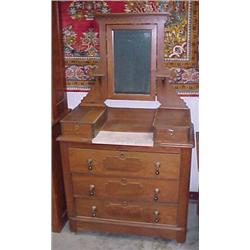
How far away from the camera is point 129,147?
2.04m

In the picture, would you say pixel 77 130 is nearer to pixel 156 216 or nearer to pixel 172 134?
pixel 172 134

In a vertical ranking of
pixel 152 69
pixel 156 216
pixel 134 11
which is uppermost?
pixel 134 11

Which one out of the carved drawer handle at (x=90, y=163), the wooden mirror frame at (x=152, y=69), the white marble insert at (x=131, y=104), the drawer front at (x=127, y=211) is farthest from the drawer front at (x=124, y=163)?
the white marble insert at (x=131, y=104)

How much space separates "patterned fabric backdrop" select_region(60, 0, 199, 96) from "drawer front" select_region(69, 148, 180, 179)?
503 mm

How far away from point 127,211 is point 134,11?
47.4 inches

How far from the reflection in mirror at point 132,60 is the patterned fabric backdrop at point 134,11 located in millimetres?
166

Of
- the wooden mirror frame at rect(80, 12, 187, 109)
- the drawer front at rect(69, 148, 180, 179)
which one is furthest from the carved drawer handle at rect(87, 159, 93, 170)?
the wooden mirror frame at rect(80, 12, 187, 109)

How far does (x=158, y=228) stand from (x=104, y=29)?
1.21 meters

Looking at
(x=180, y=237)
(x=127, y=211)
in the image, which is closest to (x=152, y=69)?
(x=127, y=211)
